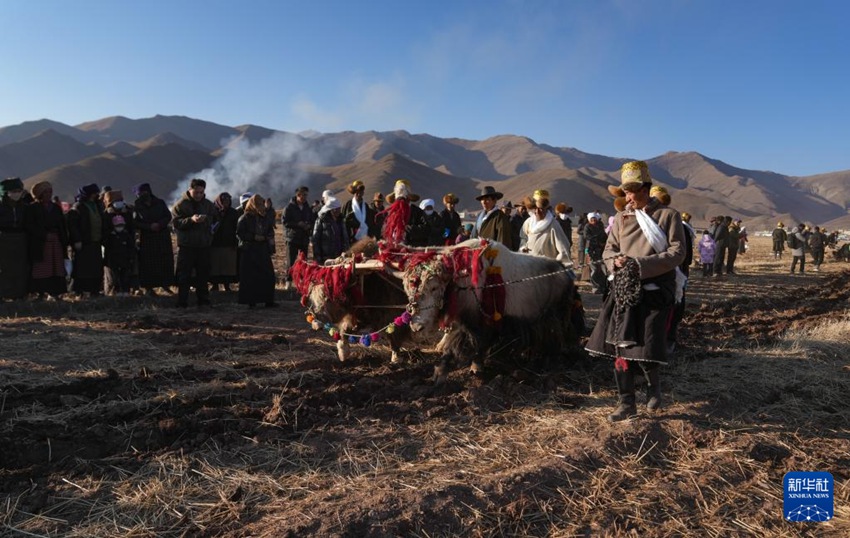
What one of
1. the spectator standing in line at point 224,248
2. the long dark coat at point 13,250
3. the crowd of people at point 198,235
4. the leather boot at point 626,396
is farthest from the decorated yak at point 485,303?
the long dark coat at point 13,250

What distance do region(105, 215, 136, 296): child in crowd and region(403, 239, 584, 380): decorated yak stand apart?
20.5ft

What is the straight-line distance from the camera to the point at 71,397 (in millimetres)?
4332

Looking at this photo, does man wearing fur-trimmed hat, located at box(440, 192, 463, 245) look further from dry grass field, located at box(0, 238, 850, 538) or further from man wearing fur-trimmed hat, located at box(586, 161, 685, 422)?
man wearing fur-trimmed hat, located at box(586, 161, 685, 422)

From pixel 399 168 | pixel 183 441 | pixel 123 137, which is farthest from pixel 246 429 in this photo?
pixel 123 137

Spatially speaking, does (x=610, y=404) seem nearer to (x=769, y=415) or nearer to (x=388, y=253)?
(x=769, y=415)

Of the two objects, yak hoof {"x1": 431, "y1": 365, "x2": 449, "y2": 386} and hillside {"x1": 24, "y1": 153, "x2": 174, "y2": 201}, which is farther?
hillside {"x1": 24, "y1": 153, "x2": 174, "y2": 201}

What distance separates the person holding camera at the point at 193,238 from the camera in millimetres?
8109

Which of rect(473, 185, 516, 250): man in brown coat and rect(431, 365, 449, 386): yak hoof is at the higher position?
rect(473, 185, 516, 250): man in brown coat

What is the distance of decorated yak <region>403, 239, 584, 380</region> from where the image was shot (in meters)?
4.79

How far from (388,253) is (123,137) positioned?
153m

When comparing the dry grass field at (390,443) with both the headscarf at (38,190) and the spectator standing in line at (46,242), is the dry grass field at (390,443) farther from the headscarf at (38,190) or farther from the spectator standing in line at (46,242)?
the headscarf at (38,190)

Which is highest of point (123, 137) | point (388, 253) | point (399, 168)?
point (123, 137)

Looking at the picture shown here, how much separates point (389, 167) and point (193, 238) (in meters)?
78.0

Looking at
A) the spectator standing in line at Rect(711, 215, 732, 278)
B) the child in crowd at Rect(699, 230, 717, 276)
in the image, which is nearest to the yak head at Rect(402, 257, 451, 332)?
the child in crowd at Rect(699, 230, 717, 276)
